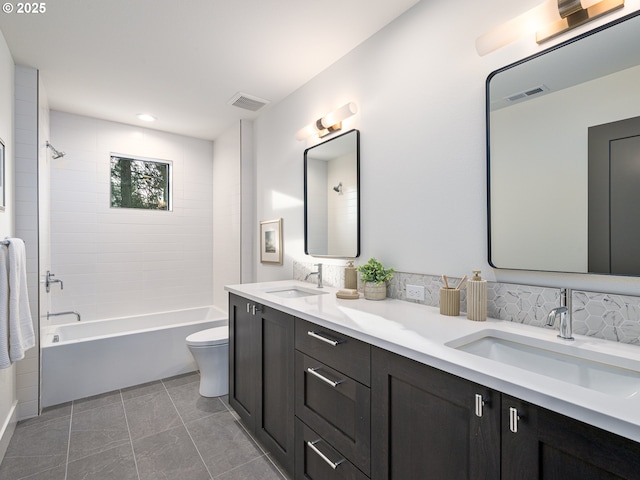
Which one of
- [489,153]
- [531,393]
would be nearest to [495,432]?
[531,393]

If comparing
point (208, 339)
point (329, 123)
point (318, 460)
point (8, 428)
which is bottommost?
point (8, 428)

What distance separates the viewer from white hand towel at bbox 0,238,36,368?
1749 millimetres

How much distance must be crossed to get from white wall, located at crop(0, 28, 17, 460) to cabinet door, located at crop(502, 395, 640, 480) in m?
2.68

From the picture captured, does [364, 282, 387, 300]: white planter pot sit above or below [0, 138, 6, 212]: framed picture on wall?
below

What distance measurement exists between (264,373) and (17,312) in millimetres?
1392

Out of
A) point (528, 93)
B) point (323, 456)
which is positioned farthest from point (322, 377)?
point (528, 93)

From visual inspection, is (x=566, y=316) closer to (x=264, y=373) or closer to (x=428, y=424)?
(x=428, y=424)

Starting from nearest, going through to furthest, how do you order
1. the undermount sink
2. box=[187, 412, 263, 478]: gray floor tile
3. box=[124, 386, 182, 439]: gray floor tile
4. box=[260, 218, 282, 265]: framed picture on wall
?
1. the undermount sink
2. box=[187, 412, 263, 478]: gray floor tile
3. box=[124, 386, 182, 439]: gray floor tile
4. box=[260, 218, 282, 265]: framed picture on wall

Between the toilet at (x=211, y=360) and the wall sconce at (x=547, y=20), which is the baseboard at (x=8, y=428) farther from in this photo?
the wall sconce at (x=547, y=20)

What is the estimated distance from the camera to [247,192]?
343 centimetres

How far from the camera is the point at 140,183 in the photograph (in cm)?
377

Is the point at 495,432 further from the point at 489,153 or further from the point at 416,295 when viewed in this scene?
the point at 489,153

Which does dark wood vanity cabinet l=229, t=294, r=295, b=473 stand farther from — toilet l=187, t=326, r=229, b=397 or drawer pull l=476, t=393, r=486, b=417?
drawer pull l=476, t=393, r=486, b=417

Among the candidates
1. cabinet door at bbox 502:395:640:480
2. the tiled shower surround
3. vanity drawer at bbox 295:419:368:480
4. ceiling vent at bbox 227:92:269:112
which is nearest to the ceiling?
ceiling vent at bbox 227:92:269:112
